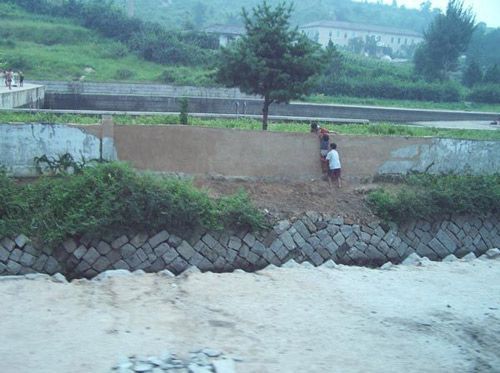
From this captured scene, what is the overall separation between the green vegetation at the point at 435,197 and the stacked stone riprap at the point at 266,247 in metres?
0.28

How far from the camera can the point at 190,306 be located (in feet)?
23.5

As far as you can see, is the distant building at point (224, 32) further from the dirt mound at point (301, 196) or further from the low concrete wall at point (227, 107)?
the dirt mound at point (301, 196)

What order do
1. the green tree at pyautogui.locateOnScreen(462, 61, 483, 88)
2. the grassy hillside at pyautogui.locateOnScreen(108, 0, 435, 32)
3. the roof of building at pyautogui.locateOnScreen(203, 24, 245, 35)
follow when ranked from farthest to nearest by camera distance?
1. the grassy hillside at pyautogui.locateOnScreen(108, 0, 435, 32)
2. the roof of building at pyautogui.locateOnScreen(203, 24, 245, 35)
3. the green tree at pyautogui.locateOnScreen(462, 61, 483, 88)

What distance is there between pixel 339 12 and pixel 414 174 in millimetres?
74387

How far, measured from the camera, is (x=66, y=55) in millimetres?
34406

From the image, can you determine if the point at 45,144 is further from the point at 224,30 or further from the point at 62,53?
the point at 224,30

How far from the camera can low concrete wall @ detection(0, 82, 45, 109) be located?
64.0ft

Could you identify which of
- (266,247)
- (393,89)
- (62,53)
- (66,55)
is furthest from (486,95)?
(266,247)

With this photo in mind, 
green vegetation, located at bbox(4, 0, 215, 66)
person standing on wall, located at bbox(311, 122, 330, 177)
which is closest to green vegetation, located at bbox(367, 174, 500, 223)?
person standing on wall, located at bbox(311, 122, 330, 177)

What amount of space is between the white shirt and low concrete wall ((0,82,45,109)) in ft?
41.3

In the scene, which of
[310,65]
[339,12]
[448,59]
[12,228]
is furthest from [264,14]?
[339,12]

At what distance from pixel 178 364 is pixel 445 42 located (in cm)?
4079

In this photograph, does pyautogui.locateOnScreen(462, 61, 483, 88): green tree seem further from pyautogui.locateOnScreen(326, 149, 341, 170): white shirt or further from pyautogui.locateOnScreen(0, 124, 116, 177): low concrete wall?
pyautogui.locateOnScreen(0, 124, 116, 177): low concrete wall

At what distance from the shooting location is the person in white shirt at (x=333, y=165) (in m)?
12.1
